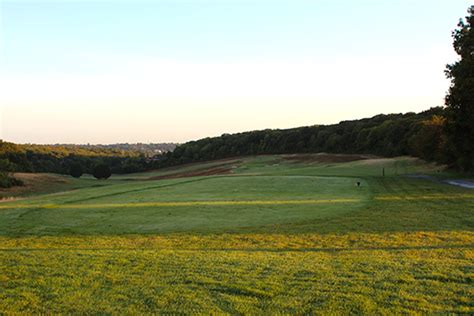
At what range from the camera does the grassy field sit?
7898mm

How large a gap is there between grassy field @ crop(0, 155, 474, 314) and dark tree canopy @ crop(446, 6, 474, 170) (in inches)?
598

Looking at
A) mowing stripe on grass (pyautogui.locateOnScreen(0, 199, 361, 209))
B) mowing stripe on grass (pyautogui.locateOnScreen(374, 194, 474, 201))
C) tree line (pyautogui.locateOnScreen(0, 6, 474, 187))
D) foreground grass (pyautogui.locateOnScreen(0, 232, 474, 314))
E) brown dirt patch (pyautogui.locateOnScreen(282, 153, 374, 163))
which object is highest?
tree line (pyautogui.locateOnScreen(0, 6, 474, 187))

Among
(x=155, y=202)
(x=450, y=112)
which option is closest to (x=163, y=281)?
(x=155, y=202)

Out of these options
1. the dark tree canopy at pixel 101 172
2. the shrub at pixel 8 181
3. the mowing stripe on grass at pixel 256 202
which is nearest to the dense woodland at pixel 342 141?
the dark tree canopy at pixel 101 172

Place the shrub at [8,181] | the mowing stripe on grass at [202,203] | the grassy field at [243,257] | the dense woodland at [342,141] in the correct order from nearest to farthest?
1. the grassy field at [243,257]
2. the mowing stripe on grass at [202,203]
3. the dense woodland at [342,141]
4. the shrub at [8,181]

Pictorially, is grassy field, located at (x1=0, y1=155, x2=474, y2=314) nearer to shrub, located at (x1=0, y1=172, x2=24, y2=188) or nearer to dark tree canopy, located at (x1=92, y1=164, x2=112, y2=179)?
shrub, located at (x1=0, y1=172, x2=24, y2=188)

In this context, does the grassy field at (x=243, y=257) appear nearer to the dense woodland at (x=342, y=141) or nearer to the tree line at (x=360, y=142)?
the tree line at (x=360, y=142)

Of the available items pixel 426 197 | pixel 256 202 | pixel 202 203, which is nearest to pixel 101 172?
pixel 202 203

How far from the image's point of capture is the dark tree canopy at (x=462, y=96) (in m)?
37.7

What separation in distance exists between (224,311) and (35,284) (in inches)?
180

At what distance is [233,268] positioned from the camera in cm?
1020

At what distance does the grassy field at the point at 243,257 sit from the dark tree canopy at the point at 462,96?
15178 mm

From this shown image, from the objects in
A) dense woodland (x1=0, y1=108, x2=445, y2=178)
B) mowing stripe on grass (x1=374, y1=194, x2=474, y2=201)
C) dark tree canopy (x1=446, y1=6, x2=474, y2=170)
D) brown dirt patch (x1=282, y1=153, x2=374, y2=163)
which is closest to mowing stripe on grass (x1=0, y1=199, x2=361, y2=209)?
mowing stripe on grass (x1=374, y1=194, x2=474, y2=201)

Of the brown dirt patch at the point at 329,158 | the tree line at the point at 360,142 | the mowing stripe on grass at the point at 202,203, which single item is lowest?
the mowing stripe on grass at the point at 202,203
